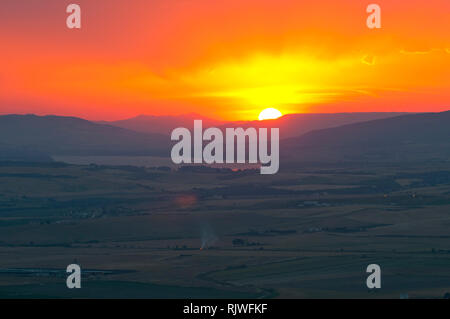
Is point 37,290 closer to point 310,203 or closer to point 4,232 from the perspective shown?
point 4,232

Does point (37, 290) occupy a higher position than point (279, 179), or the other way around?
point (279, 179)

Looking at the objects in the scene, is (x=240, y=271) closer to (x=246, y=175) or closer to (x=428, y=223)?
(x=428, y=223)

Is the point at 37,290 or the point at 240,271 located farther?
the point at 240,271

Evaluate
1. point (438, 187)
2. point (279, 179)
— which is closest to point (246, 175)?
point (279, 179)
